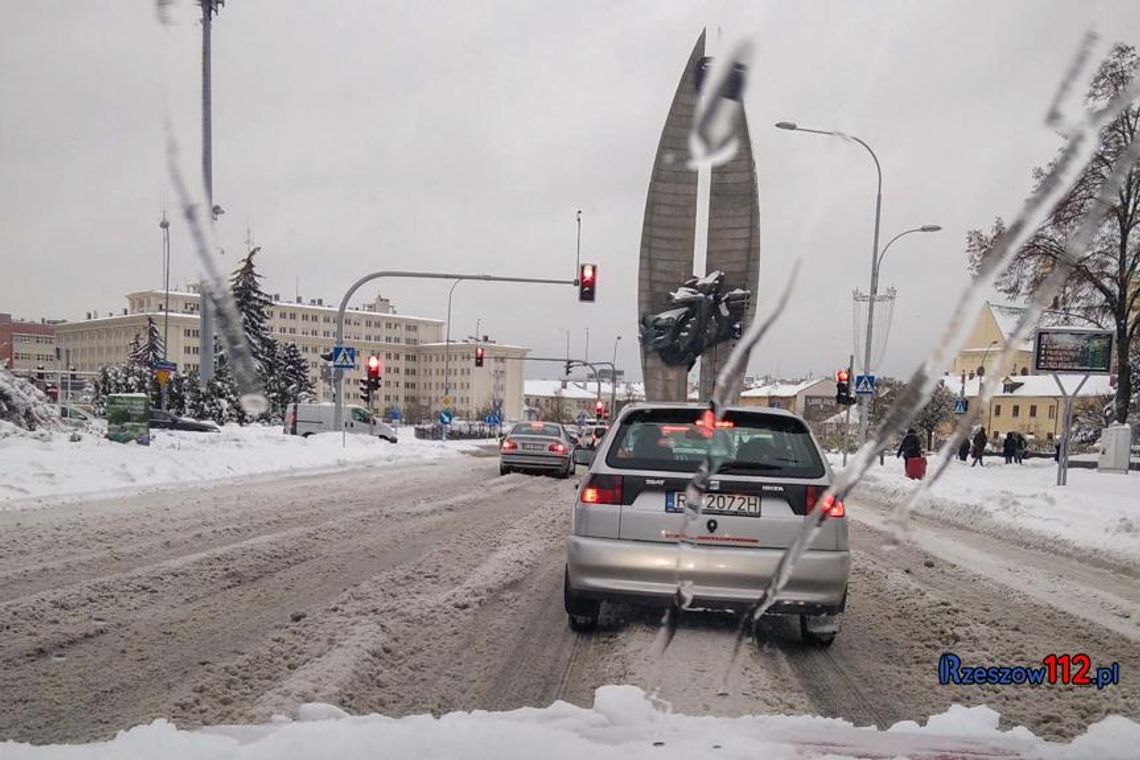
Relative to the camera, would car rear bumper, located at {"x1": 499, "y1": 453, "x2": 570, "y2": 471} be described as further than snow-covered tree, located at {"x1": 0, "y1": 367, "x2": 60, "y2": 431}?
Yes

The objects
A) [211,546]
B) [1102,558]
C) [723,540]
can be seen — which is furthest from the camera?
[1102,558]

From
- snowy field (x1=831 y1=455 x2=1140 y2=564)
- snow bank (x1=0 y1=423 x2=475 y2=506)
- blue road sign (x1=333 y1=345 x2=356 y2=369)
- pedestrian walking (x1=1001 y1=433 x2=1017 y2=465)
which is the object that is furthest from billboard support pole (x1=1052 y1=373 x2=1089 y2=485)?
blue road sign (x1=333 y1=345 x2=356 y2=369)

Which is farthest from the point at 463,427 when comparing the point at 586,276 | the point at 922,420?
the point at 586,276

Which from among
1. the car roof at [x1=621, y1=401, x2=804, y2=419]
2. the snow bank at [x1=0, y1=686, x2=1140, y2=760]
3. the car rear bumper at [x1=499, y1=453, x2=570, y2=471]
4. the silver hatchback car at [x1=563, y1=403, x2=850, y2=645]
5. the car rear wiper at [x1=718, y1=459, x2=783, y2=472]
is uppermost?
the car roof at [x1=621, y1=401, x2=804, y2=419]

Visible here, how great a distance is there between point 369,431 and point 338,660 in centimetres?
3046

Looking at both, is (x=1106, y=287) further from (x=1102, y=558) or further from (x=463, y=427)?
(x=463, y=427)

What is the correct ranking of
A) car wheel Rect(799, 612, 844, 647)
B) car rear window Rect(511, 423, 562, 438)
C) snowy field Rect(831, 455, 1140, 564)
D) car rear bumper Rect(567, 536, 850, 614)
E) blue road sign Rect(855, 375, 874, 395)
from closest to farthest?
car rear bumper Rect(567, 536, 850, 614) < car wheel Rect(799, 612, 844, 647) < snowy field Rect(831, 455, 1140, 564) < car rear window Rect(511, 423, 562, 438) < blue road sign Rect(855, 375, 874, 395)

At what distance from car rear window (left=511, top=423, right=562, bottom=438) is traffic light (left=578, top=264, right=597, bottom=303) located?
5.48 metres

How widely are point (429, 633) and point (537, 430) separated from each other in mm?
14607

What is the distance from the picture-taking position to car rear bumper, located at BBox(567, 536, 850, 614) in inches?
165

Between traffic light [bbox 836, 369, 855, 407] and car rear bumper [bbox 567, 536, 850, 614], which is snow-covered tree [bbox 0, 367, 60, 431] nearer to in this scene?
car rear bumper [bbox 567, 536, 850, 614]

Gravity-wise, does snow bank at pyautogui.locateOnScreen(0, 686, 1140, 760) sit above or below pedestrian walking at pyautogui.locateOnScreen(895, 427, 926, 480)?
above

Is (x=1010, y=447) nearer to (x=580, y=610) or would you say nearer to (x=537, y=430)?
(x=537, y=430)

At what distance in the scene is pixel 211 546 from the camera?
23.8 ft
